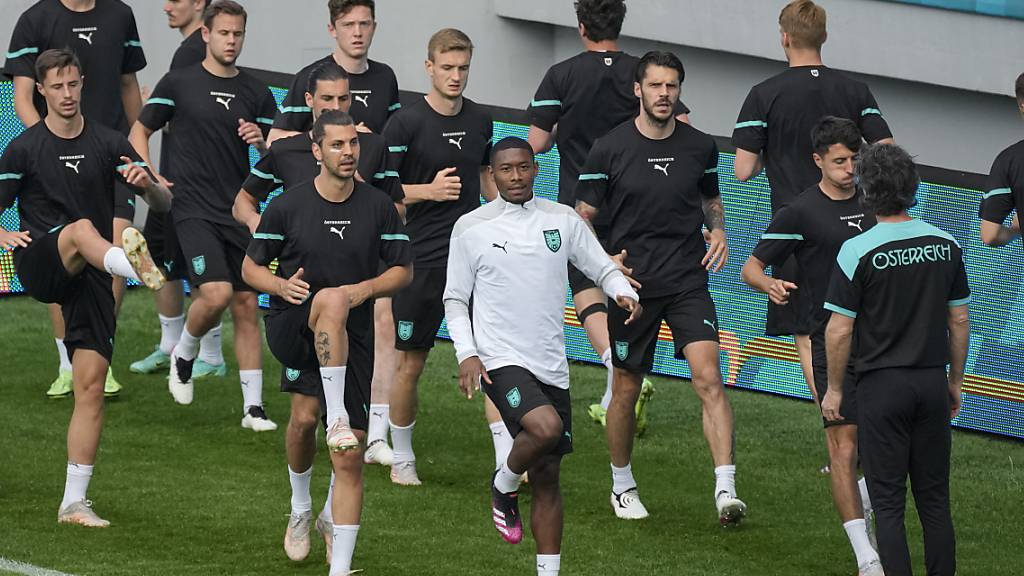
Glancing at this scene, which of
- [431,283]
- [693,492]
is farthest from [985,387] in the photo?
[431,283]

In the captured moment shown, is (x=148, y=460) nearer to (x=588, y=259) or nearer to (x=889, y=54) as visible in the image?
(x=588, y=259)

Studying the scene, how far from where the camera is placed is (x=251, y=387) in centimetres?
1152

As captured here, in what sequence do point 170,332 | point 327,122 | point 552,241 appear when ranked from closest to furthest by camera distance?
point 552,241
point 327,122
point 170,332

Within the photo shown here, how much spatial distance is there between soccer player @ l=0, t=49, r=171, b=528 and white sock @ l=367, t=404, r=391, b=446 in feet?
6.33

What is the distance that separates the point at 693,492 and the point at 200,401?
12.3ft

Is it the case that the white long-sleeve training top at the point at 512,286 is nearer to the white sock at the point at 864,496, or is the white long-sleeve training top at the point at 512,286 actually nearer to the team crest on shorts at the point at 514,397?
the team crest on shorts at the point at 514,397

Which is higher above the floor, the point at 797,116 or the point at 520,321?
the point at 797,116

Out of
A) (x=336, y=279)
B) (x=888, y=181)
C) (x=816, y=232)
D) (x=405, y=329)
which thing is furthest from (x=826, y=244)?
(x=405, y=329)

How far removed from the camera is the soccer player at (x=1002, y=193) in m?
9.16

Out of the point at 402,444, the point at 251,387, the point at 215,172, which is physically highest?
the point at 215,172

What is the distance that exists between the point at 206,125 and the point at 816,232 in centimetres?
446

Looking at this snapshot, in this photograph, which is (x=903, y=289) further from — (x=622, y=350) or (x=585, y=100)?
(x=585, y=100)

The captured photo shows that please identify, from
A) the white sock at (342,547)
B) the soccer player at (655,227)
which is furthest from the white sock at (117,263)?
the soccer player at (655,227)

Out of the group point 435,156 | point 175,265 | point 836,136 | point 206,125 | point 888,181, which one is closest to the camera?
point 888,181
